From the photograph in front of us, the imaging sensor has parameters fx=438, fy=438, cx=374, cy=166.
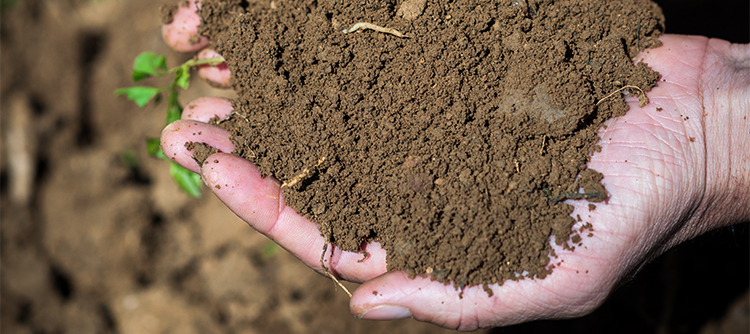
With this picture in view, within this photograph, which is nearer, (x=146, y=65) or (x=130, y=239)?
(x=146, y=65)

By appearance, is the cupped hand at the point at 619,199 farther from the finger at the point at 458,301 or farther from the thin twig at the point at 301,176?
the thin twig at the point at 301,176

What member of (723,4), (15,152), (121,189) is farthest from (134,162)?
(723,4)

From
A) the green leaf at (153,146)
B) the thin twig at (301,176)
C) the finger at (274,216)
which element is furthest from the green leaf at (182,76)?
the thin twig at (301,176)

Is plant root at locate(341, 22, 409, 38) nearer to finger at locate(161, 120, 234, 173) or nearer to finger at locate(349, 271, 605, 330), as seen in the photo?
finger at locate(161, 120, 234, 173)

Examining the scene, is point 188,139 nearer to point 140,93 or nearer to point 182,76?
point 182,76

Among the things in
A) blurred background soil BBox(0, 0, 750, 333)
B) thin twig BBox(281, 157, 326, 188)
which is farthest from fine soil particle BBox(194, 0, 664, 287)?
blurred background soil BBox(0, 0, 750, 333)

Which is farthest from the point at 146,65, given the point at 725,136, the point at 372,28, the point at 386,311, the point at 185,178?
the point at 725,136
